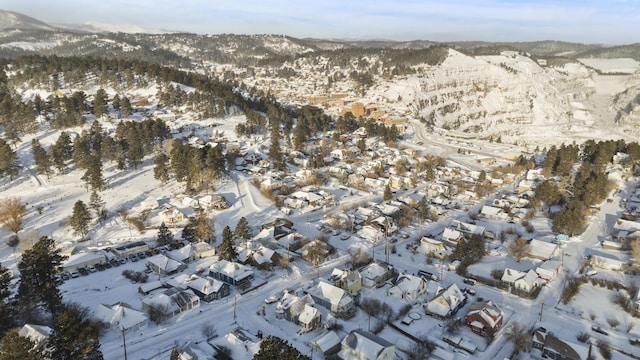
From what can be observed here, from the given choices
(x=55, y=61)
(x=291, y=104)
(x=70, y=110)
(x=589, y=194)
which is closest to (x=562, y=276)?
(x=589, y=194)

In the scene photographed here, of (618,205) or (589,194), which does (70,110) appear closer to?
(589,194)

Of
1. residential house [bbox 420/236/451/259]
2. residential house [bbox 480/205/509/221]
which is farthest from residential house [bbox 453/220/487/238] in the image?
residential house [bbox 480/205/509/221]

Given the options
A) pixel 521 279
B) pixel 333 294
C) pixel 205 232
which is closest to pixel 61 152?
pixel 205 232

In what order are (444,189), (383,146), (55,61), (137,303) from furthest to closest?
(55,61)
(383,146)
(444,189)
(137,303)

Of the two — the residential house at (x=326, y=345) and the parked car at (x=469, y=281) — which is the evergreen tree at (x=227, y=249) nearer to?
the residential house at (x=326, y=345)

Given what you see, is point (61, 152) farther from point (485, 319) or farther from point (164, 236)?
point (485, 319)

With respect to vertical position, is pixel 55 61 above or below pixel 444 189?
above

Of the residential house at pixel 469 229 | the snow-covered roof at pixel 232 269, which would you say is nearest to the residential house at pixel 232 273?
the snow-covered roof at pixel 232 269
